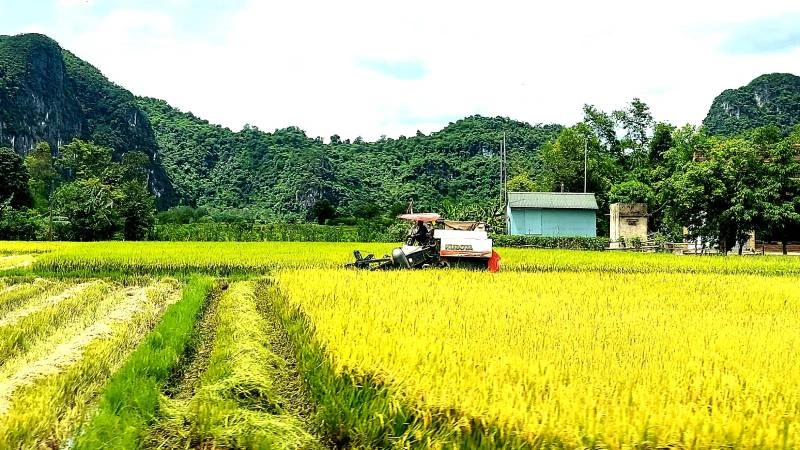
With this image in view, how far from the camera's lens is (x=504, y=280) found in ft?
38.3

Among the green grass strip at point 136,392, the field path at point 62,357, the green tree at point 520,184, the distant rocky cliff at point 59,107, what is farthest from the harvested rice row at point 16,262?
the distant rocky cliff at point 59,107

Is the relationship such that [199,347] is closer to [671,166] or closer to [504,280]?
[504,280]

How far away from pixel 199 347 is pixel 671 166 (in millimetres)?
33442

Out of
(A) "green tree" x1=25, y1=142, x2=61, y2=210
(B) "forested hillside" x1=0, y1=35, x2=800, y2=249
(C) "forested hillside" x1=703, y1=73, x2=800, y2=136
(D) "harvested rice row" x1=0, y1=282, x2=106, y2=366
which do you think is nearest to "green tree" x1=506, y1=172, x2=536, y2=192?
(B) "forested hillside" x1=0, y1=35, x2=800, y2=249

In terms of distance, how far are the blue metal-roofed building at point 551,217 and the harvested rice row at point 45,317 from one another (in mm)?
27337

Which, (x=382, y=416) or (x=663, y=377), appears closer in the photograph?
(x=382, y=416)

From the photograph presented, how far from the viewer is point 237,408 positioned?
453 centimetres

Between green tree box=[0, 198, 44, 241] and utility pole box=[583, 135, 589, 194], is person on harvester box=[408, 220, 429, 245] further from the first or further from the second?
utility pole box=[583, 135, 589, 194]

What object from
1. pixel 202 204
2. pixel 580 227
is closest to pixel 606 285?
pixel 580 227

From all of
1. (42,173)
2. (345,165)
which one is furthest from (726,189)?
(345,165)

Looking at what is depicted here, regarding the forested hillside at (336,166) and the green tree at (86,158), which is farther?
the forested hillside at (336,166)

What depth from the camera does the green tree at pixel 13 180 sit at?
1649 inches

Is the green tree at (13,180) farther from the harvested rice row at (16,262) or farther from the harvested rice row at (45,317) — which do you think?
the harvested rice row at (45,317)

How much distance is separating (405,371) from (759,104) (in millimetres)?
87903
